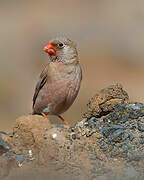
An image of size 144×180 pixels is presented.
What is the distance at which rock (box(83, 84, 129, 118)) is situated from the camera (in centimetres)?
922

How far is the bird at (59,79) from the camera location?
34.0 feet

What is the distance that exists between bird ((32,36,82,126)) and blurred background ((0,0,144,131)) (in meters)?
8.35

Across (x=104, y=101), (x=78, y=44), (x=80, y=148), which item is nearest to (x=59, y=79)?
(x=104, y=101)

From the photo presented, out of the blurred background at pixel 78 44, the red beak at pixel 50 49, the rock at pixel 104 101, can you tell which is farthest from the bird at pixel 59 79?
the blurred background at pixel 78 44

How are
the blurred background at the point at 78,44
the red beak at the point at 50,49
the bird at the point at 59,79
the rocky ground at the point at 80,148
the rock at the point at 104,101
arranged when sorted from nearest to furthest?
the rocky ground at the point at 80,148 < the rock at the point at 104,101 < the bird at the point at 59,79 < the red beak at the point at 50,49 < the blurred background at the point at 78,44

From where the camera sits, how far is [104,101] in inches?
364

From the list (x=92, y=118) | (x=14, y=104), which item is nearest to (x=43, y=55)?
(x=14, y=104)

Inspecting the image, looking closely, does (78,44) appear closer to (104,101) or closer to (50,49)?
(50,49)

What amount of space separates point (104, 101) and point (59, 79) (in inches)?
55.0

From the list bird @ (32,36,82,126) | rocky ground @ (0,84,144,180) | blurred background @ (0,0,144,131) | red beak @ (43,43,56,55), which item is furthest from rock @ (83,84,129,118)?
blurred background @ (0,0,144,131)

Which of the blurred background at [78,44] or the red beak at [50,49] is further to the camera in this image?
the blurred background at [78,44]

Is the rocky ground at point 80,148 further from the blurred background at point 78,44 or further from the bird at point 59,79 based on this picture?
the blurred background at point 78,44

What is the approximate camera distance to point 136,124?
28.5ft

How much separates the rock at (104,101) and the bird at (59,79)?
113 centimetres
